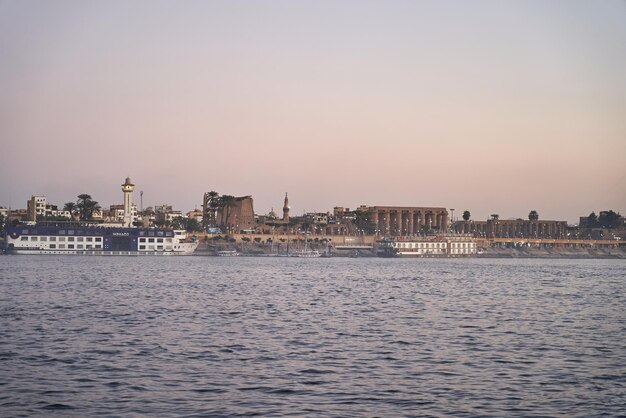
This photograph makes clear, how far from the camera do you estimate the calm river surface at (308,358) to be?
2820 cm

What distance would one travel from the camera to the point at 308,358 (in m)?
37.3

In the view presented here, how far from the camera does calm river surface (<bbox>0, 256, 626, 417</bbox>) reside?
92.5 feet

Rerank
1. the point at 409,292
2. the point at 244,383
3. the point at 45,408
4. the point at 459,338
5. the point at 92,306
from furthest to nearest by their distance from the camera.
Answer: the point at 409,292 < the point at 92,306 < the point at 459,338 < the point at 244,383 < the point at 45,408

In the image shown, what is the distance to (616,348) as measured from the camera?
42.2 metres

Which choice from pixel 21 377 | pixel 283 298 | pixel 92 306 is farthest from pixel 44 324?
pixel 283 298

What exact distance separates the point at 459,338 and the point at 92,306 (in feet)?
96.0

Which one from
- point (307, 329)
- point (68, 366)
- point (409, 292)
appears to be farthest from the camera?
point (409, 292)

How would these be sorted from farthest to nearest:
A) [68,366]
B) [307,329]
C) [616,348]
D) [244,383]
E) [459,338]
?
[307,329], [459,338], [616,348], [68,366], [244,383]

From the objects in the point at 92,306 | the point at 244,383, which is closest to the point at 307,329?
the point at 244,383

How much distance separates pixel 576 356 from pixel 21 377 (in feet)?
77.2

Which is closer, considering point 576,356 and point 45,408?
point 45,408

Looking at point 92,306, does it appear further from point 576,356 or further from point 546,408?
point 546,408

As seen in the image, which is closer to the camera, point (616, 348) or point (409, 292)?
point (616, 348)

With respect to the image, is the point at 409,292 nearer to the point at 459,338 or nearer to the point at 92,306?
the point at 92,306
